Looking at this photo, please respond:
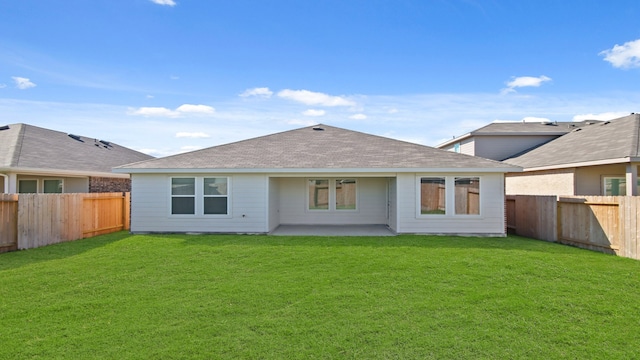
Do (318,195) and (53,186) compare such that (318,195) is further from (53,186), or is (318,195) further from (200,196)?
(53,186)

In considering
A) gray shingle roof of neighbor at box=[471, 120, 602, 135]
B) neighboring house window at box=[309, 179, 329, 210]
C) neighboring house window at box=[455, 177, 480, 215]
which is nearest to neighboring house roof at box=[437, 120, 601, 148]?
gray shingle roof of neighbor at box=[471, 120, 602, 135]

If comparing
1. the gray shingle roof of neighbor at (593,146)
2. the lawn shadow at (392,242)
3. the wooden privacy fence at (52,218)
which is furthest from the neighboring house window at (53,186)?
Result: the gray shingle roof of neighbor at (593,146)

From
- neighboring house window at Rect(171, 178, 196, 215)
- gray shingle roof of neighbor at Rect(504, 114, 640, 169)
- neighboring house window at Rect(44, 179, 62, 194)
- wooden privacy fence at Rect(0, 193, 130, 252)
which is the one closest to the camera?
wooden privacy fence at Rect(0, 193, 130, 252)

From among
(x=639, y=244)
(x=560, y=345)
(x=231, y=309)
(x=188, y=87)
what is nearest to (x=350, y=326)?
(x=231, y=309)

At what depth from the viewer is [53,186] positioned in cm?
1655

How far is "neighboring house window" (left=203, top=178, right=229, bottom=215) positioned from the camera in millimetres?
12383

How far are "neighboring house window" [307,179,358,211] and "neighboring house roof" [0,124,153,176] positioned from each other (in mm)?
10611

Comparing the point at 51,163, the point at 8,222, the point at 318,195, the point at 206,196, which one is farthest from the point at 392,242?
the point at 51,163

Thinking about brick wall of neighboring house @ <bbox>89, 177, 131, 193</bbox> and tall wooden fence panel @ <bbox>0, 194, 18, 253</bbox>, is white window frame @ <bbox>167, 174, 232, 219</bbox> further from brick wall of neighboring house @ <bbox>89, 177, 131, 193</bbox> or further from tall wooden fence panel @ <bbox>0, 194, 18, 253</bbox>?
brick wall of neighboring house @ <bbox>89, 177, 131, 193</bbox>

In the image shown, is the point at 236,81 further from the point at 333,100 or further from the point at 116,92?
the point at 333,100

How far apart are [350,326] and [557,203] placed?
9.75m

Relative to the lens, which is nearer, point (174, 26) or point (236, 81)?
point (174, 26)

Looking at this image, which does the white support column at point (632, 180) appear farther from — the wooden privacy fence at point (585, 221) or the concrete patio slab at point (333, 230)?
the concrete patio slab at point (333, 230)

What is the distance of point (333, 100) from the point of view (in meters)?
22.2
